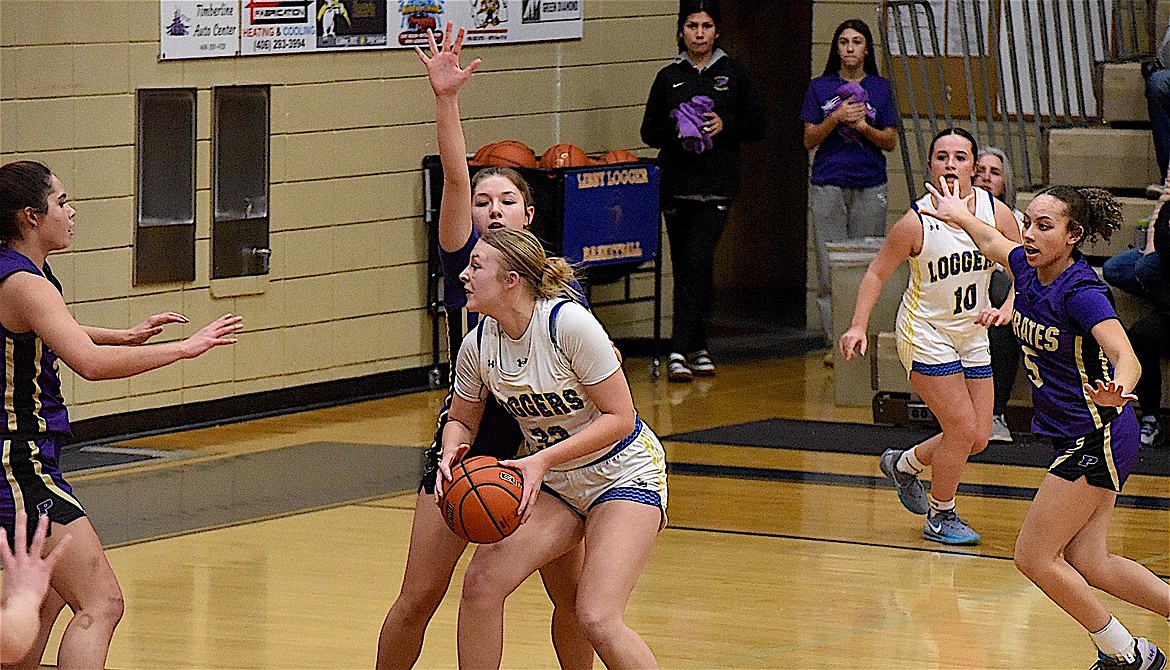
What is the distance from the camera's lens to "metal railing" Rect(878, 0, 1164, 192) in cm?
1155

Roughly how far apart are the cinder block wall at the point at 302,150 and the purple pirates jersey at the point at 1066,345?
17.3ft

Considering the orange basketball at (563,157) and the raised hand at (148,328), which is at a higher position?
the orange basketball at (563,157)

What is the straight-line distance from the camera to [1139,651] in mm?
5758

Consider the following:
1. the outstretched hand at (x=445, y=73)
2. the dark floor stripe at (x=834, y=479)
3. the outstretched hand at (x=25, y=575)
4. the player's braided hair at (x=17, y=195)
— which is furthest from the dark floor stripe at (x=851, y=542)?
the outstretched hand at (x=25, y=575)

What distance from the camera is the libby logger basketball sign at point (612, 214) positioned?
1134 centimetres

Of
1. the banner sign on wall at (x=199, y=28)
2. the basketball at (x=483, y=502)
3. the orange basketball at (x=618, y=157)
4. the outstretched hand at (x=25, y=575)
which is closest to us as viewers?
the outstretched hand at (x=25, y=575)

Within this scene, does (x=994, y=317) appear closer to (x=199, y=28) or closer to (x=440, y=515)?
(x=440, y=515)

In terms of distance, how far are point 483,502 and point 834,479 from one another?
4.55 m

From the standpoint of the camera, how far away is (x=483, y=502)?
4.67 meters

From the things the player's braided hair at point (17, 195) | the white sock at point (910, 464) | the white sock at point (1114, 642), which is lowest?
the white sock at point (1114, 642)

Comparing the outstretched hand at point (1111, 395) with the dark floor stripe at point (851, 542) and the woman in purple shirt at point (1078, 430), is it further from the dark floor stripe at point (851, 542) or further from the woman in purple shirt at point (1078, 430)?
the dark floor stripe at point (851, 542)

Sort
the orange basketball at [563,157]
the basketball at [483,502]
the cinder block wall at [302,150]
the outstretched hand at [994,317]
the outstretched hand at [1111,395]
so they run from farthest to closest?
the orange basketball at [563,157] < the cinder block wall at [302,150] < the outstretched hand at [994,317] < the outstretched hand at [1111,395] < the basketball at [483,502]

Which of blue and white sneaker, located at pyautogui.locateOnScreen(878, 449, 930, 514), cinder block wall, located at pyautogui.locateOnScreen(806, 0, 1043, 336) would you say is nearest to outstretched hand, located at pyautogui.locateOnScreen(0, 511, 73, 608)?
blue and white sneaker, located at pyautogui.locateOnScreen(878, 449, 930, 514)

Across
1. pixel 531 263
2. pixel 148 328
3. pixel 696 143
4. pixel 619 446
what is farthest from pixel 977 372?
pixel 696 143
